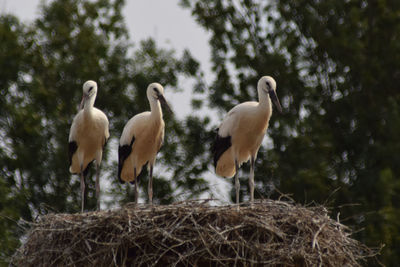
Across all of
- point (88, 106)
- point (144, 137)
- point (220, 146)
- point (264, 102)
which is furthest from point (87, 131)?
point (264, 102)

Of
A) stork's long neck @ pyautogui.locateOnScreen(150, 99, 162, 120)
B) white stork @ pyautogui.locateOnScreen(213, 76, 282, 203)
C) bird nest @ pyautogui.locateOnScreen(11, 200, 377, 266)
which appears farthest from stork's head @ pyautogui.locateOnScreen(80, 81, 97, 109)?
bird nest @ pyautogui.locateOnScreen(11, 200, 377, 266)

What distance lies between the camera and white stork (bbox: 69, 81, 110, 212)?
35.2 feet

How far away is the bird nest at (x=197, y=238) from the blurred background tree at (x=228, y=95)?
22.1 feet

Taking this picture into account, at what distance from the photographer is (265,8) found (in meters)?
18.5

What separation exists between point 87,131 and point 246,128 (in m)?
1.92

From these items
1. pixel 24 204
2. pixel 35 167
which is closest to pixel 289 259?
pixel 24 204

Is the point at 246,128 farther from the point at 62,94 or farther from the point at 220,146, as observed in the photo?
the point at 62,94

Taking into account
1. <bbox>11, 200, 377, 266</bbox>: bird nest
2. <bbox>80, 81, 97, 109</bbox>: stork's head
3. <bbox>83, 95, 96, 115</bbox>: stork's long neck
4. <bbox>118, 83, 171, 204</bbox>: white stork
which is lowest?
<bbox>11, 200, 377, 266</bbox>: bird nest

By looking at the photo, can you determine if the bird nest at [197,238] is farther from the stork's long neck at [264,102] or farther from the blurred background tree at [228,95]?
the blurred background tree at [228,95]

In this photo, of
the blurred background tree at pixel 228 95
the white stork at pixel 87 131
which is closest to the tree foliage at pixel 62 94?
the blurred background tree at pixel 228 95

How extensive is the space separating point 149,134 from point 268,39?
799cm

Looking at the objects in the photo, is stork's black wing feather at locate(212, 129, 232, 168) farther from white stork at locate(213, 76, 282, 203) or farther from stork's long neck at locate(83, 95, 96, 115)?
stork's long neck at locate(83, 95, 96, 115)

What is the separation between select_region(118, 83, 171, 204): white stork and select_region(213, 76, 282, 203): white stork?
71 cm

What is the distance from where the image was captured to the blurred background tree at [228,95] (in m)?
16.0
